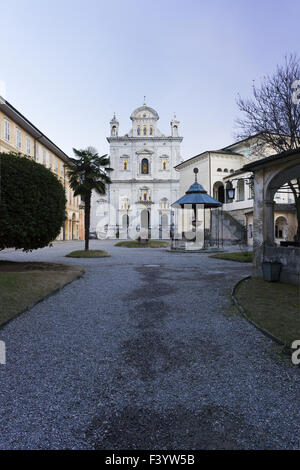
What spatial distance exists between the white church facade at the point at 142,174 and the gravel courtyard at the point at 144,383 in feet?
164

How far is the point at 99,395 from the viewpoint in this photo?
312cm

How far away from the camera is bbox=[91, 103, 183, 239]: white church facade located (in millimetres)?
55906

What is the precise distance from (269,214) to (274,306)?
4855 millimetres

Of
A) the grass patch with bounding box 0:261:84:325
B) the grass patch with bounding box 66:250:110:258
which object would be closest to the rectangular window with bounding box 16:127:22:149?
the grass patch with bounding box 66:250:110:258

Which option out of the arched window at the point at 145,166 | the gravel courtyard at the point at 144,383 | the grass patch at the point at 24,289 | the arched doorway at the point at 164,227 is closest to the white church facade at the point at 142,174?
the arched window at the point at 145,166

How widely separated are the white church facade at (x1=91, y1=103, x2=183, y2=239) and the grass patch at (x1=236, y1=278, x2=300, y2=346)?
46832 millimetres

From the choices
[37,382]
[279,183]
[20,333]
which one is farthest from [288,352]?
[279,183]

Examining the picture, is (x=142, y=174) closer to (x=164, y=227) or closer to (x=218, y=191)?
(x=164, y=227)

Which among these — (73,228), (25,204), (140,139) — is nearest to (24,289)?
(25,204)

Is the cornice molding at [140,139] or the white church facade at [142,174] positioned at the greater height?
the cornice molding at [140,139]

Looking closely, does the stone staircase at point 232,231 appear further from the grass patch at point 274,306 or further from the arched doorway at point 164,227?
the grass patch at point 274,306

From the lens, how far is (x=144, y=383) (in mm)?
3369

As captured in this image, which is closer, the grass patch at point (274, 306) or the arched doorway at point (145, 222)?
the grass patch at point (274, 306)

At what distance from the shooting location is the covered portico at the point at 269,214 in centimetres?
950
